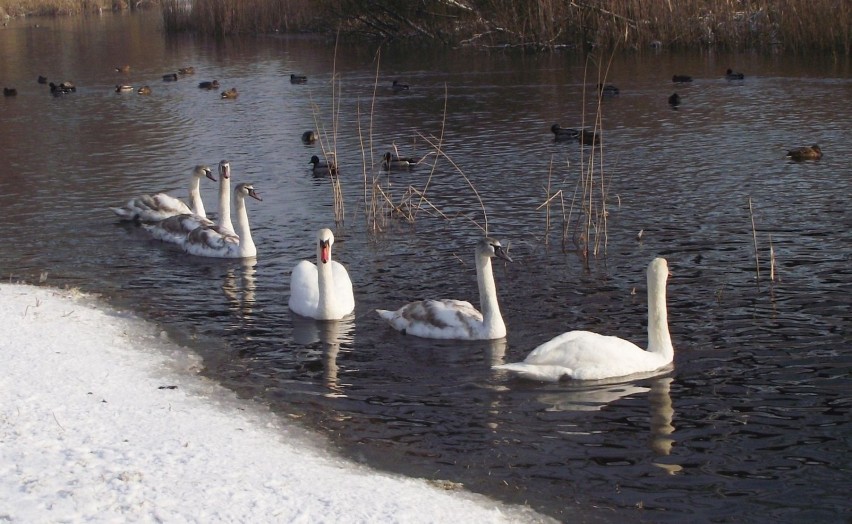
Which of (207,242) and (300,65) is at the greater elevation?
(300,65)

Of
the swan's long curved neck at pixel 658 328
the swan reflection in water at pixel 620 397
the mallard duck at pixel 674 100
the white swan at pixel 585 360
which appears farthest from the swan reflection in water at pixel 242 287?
the mallard duck at pixel 674 100

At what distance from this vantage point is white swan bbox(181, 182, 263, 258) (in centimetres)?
1527

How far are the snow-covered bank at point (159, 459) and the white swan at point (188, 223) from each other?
249 inches

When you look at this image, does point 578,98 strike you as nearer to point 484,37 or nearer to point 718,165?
point 718,165

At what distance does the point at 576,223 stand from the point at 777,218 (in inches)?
108

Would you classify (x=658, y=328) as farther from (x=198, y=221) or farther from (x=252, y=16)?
(x=252, y=16)

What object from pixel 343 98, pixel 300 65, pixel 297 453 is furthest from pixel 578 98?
pixel 297 453

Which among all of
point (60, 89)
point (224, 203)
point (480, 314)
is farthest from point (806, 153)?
point (60, 89)

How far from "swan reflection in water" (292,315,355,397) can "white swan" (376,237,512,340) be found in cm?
65

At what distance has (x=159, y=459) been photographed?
7.42 meters

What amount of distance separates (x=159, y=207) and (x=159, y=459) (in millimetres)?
10740

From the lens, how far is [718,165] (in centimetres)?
1981

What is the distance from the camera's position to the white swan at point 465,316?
448 inches

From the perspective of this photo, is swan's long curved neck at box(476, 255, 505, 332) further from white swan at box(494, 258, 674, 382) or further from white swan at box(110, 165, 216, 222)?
white swan at box(110, 165, 216, 222)
